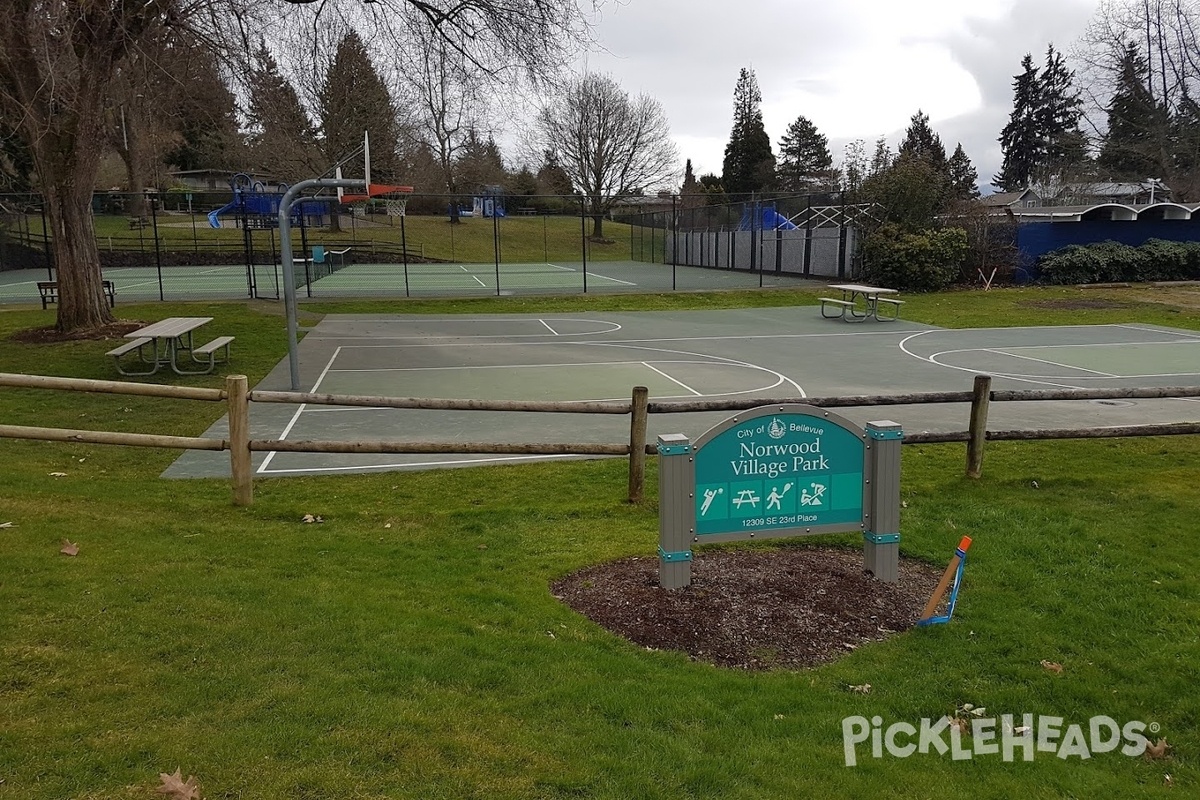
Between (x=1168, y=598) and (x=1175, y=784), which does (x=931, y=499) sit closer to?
(x=1168, y=598)

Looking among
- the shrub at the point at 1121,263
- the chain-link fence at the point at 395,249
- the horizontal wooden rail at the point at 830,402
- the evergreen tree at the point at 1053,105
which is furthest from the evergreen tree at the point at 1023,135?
the horizontal wooden rail at the point at 830,402

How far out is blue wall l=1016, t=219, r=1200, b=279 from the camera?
30656 mm

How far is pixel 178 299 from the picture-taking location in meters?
25.8

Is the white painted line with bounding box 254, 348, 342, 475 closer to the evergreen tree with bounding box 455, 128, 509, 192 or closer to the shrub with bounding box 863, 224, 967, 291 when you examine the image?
the shrub with bounding box 863, 224, 967, 291

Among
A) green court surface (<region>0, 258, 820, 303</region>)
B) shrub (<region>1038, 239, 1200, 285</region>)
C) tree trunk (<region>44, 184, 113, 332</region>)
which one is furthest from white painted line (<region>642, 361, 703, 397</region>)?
shrub (<region>1038, 239, 1200, 285</region>)

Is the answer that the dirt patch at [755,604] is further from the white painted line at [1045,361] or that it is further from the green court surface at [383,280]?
the green court surface at [383,280]

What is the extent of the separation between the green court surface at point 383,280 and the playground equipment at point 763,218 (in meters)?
1.96

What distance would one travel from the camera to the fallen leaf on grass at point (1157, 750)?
3.51 metres

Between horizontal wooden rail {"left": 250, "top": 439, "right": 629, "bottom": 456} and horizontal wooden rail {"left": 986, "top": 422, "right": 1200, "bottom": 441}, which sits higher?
horizontal wooden rail {"left": 250, "top": 439, "right": 629, "bottom": 456}

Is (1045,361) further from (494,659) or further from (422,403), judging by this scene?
(494,659)

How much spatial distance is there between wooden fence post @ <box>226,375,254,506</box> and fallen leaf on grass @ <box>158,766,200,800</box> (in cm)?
415

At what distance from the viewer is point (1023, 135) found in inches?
3455

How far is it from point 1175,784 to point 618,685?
2.25 metres

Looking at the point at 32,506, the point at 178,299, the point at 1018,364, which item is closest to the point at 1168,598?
the point at 32,506
